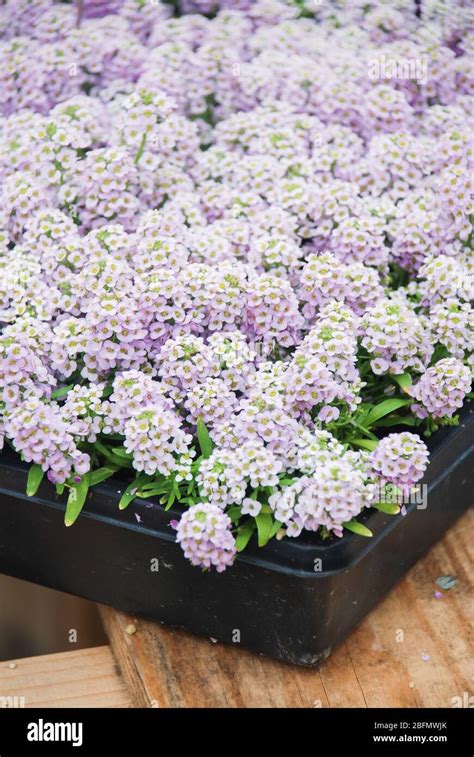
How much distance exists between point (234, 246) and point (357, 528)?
0.69 meters

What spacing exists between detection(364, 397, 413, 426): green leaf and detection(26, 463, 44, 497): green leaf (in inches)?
21.9

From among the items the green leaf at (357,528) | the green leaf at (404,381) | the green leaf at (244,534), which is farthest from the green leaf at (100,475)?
the green leaf at (404,381)

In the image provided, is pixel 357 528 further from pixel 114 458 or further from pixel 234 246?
pixel 234 246

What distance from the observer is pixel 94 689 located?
1.83m

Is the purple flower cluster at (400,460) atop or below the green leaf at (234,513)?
atop

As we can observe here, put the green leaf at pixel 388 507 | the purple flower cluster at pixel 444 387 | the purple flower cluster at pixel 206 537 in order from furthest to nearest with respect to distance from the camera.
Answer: the purple flower cluster at pixel 444 387 → the green leaf at pixel 388 507 → the purple flower cluster at pixel 206 537

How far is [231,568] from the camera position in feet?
5.64

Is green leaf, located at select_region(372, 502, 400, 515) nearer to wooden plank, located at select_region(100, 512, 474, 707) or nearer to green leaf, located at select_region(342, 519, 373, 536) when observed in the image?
green leaf, located at select_region(342, 519, 373, 536)

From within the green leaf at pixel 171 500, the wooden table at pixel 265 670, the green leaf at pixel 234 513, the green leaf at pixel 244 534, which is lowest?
the wooden table at pixel 265 670

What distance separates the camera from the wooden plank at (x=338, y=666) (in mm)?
1771

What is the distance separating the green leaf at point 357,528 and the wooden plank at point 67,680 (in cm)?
49

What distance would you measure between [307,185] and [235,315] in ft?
1.32

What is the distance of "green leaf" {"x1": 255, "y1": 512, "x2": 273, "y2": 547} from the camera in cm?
165

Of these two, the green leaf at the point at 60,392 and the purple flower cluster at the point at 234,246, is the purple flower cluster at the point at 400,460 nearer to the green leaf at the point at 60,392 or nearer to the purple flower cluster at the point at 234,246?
the purple flower cluster at the point at 234,246
